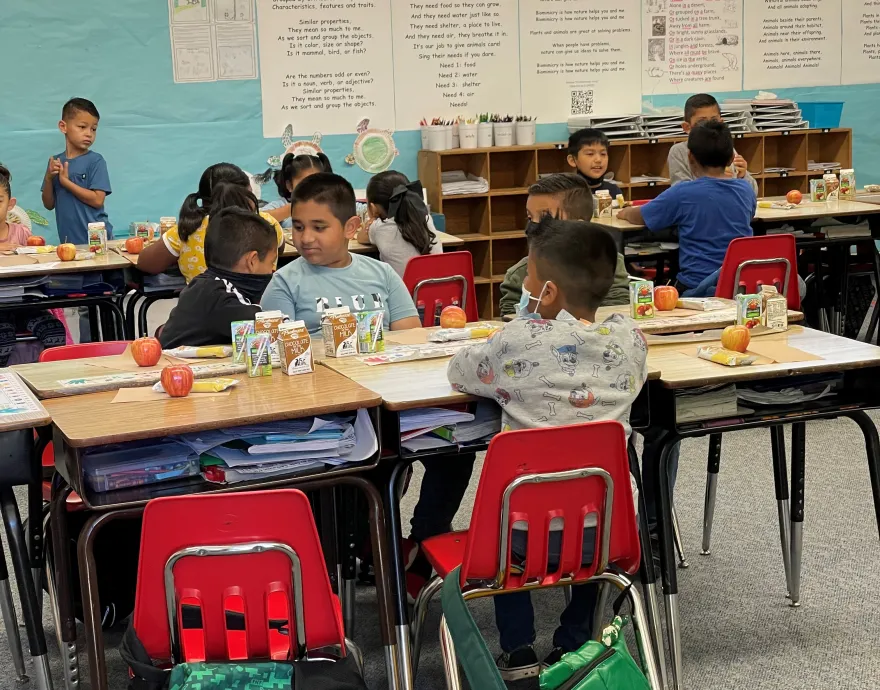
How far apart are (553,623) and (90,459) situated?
1424 mm

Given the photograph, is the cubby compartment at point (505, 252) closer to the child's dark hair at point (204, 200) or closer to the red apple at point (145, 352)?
the child's dark hair at point (204, 200)

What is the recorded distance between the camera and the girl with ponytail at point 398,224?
5.02 m

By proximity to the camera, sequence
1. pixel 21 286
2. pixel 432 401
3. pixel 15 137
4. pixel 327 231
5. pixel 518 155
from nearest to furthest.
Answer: pixel 432 401 → pixel 327 231 → pixel 21 286 → pixel 15 137 → pixel 518 155

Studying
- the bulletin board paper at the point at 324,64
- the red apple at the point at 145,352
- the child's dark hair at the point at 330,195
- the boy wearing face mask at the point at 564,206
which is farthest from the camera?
the bulletin board paper at the point at 324,64

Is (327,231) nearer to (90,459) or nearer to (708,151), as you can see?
(90,459)

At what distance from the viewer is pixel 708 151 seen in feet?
16.4

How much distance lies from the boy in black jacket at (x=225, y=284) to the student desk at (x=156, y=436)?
2.11 ft

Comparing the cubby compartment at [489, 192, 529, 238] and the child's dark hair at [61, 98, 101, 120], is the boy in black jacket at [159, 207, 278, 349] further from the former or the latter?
the cubby compartment at [489, 192, 529, 238]

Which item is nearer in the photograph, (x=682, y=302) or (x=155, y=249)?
(x=682, y=302)

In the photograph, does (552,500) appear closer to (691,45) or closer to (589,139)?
(589,139)

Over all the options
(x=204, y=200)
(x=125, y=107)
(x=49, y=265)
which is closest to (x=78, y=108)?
(x=125, y=107)

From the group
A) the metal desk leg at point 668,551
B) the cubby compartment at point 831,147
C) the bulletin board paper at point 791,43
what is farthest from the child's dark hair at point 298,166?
the cubby compartment at point 831,147

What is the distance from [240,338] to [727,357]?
1.21 meters

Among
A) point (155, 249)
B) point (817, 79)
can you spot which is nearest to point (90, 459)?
point (155, 249)
